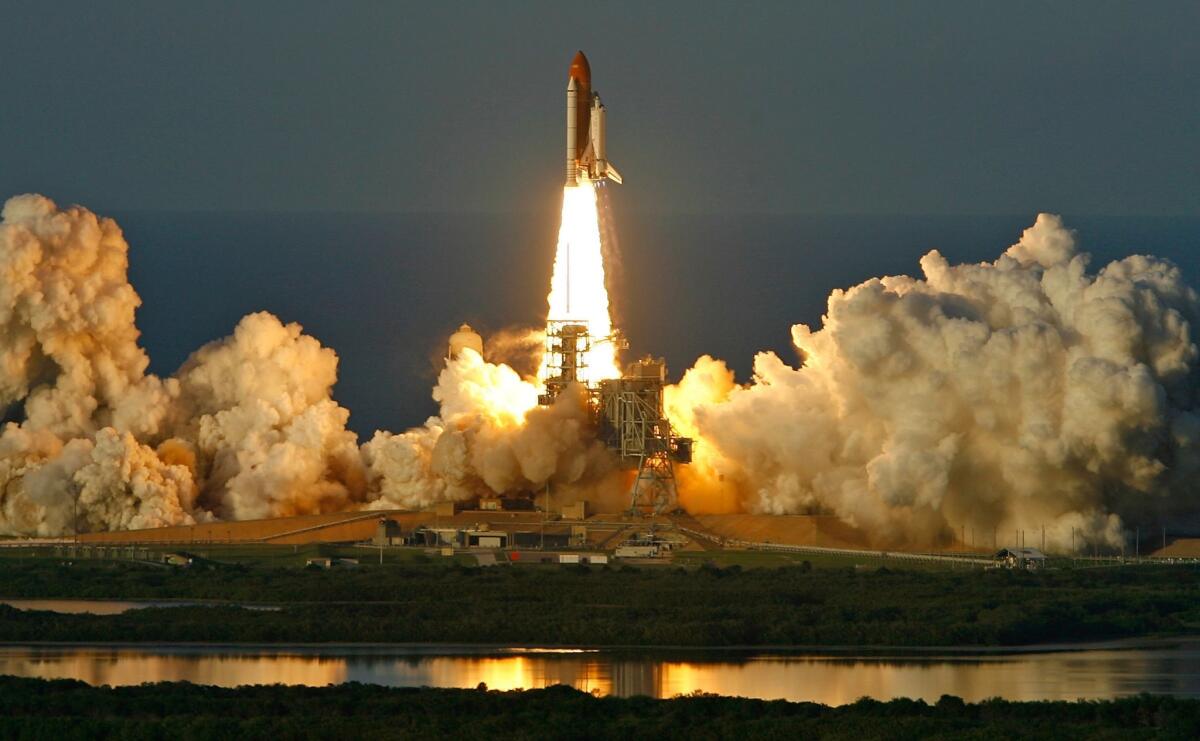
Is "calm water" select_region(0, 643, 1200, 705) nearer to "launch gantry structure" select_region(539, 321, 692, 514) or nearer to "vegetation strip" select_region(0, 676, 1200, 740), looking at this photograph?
"vegetation strip" select_region(0, 676, 1200, 740)

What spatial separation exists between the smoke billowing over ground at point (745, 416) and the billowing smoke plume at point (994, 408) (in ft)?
0.21

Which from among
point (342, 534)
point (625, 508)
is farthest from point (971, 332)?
point (342, 534)

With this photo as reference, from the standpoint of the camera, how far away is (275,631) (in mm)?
58438

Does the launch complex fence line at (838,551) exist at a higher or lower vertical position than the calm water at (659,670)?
higher

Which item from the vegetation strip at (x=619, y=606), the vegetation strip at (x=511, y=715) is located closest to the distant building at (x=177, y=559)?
the vegetation strip at (x=619, y=606)

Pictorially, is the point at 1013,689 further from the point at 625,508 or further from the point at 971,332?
the point at 625,508

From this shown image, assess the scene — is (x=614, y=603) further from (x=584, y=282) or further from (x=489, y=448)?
(x=584, y=282)

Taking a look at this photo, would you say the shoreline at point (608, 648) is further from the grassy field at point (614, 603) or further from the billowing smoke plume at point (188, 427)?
the billowing smoke plume at point (188, 427)

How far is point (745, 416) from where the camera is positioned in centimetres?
7069

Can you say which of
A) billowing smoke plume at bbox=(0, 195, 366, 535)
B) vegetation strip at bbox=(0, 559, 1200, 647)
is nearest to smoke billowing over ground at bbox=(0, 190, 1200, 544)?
billowing smoke plume at bbox=(0, 195, 366, 535)

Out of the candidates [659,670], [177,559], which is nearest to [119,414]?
[177,559]

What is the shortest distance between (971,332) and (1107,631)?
1048 centimetres

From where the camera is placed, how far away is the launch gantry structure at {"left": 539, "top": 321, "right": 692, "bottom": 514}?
235 feet

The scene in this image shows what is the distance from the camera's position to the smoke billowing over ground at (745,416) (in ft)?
220
